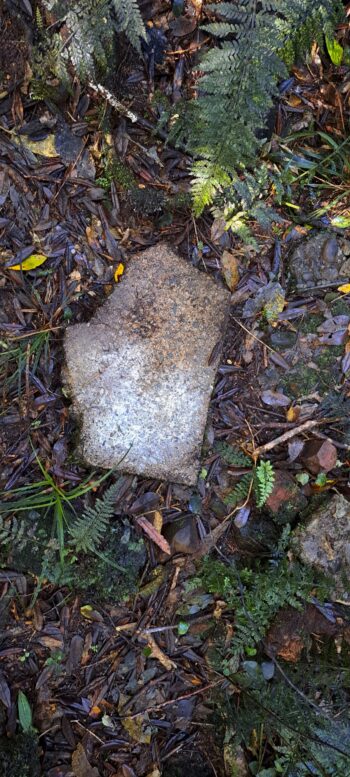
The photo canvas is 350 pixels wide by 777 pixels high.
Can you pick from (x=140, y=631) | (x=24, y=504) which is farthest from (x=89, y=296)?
(x=140, y=631)

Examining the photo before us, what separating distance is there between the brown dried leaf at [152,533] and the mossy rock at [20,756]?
1154mm

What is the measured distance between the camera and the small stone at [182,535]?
3.33m

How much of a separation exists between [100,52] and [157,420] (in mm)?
1850

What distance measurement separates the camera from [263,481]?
330 centimetres

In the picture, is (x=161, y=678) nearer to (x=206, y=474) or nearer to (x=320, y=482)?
(x=206, y=474)

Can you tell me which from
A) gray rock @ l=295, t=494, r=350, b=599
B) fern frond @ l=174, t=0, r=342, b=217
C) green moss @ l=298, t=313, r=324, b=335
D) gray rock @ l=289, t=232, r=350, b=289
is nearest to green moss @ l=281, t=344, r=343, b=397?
green moss @ l=298, t=313, r=324, b=335

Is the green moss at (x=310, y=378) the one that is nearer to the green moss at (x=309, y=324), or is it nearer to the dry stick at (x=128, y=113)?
the green moss at (x=309, y=324)

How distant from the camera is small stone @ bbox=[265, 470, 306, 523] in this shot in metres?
3.33

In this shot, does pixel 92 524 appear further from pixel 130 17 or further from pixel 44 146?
pixel 130 17

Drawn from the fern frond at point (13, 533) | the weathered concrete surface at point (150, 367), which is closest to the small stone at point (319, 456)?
the weathered concrete surface at point (150, 367)

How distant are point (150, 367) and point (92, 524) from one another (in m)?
0.89

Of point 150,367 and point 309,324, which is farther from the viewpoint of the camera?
point 309,324

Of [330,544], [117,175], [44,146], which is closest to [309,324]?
[330,544]

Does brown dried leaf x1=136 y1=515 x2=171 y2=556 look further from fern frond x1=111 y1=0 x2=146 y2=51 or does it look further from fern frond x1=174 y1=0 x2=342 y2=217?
fern frond x1=111 y1=0 x2=146 y2=51
